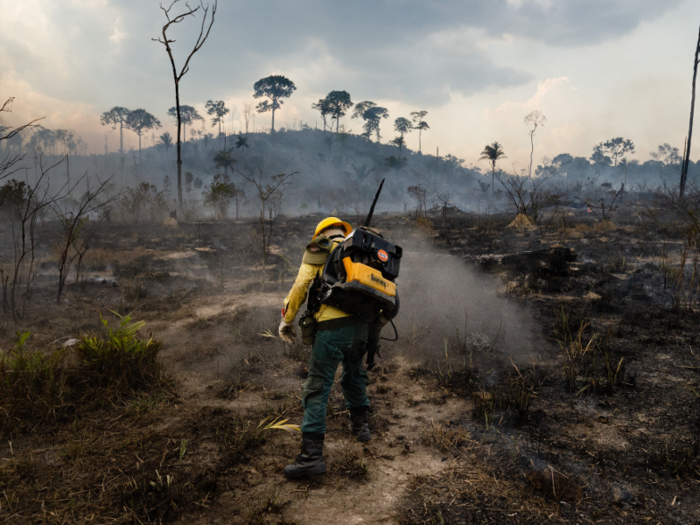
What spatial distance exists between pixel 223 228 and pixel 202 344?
1283 centimetres

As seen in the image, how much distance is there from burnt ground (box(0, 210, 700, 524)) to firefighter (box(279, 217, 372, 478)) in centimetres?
15

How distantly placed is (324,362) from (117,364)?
6.64ft

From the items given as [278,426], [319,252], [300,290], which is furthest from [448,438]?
[319,252]

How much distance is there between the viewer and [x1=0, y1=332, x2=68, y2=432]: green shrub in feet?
8.93

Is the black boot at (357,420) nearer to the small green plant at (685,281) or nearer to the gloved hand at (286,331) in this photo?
the gloved hand at (286,331)

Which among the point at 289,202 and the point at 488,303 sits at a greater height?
the point at 289,202

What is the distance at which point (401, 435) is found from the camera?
113 inches

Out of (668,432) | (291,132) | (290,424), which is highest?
(291,132)

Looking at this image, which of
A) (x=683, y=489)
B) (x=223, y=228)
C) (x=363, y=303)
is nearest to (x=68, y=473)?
(x=363, y=303)

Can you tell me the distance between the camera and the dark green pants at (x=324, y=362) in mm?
2427

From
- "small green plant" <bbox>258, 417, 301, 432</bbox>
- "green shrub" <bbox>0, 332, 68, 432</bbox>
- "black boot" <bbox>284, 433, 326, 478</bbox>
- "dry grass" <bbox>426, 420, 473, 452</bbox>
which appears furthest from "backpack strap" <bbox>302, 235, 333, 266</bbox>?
"green shrub" <bbox>0, 332, 68, 432</bbox>

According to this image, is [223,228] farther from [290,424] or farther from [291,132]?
[291,132]

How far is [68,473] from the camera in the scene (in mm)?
2258

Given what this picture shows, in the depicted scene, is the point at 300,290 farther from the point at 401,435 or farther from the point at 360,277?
the point at 401,435
